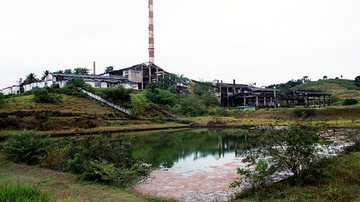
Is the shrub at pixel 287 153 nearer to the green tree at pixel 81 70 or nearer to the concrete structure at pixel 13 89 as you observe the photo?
the concrete structure at pixel 13 89

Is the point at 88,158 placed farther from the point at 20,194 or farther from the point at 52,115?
the point at 52,115

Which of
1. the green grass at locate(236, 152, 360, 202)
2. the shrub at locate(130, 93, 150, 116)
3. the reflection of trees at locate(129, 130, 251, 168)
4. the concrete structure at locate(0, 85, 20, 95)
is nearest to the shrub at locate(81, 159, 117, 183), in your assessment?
the green grass at locate(236, 152, 360, 202)

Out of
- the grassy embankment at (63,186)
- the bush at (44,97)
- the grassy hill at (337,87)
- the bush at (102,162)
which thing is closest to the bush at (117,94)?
the bush at (44,97)

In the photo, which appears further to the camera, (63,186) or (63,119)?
(63,119)

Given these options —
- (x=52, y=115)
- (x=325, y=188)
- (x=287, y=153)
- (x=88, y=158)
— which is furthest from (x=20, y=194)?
(x=52, y=115)

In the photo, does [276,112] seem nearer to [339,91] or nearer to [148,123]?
[148,123]

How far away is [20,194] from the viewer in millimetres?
5055

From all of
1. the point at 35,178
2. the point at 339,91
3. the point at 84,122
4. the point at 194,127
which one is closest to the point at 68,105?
the point at 84,122

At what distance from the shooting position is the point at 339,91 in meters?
72.6

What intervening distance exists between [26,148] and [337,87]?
77.1 metres

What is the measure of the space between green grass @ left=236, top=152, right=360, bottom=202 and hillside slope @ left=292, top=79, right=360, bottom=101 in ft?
206

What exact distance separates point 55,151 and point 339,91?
234 ft

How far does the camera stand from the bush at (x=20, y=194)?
15.9ft

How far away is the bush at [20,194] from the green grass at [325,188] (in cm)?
482
